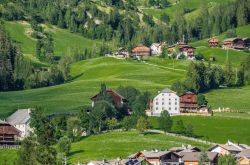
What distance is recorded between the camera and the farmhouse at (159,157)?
5344 inches

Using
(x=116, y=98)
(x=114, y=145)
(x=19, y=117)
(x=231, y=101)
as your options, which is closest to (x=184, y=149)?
(x=114, y=145)

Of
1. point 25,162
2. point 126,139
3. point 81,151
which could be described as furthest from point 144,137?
point 25,162

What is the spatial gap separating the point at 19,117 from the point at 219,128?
133ft

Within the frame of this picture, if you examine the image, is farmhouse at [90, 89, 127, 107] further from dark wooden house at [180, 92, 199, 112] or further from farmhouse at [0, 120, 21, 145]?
farmhouse at [0, 120, 21, 145]

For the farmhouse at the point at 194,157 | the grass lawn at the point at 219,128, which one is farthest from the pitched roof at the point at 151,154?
the grass lawn at the point at 219,128

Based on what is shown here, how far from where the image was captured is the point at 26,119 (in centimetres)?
17775

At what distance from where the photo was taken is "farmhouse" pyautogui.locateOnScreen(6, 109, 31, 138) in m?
176

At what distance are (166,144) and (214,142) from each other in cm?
896

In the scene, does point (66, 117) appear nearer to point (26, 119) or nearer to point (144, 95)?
point (26, 119)

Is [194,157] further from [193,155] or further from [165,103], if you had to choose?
[165,103]

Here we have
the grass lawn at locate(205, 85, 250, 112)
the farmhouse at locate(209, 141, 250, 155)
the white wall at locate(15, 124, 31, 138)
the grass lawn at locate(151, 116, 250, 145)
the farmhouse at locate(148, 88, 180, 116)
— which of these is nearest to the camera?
the farmhouse at locate(209, 141, 250, 155)

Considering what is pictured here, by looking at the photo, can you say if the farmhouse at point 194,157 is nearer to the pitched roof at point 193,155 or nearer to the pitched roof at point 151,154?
the pitched roof at point 193,155

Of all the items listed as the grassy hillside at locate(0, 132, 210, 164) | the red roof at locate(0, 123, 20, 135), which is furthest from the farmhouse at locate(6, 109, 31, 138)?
the grassy hillside at locate(0, 132, 210, 164)

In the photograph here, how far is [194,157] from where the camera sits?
13575 cm
